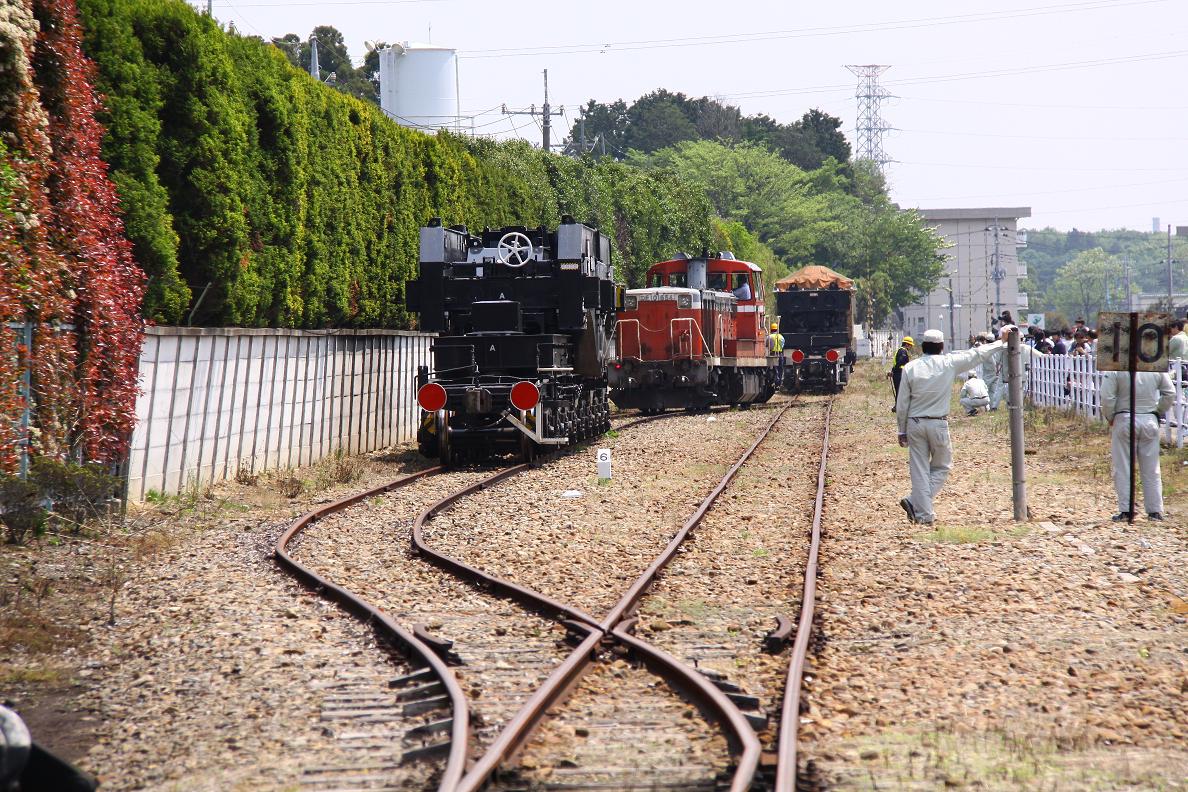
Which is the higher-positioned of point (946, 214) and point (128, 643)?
point (946, 214)

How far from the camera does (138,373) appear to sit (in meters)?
13.1

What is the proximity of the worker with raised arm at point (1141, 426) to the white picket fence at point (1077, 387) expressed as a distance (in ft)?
19.2

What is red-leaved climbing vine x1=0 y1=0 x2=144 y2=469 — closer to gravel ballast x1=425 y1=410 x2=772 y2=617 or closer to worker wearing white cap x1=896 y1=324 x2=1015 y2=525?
gravel ballast x1=425 y1=410 x2=772 y2=617

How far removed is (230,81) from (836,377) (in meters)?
26.3

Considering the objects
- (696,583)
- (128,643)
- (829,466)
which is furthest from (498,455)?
(128,643)

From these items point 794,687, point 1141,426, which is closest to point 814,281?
point 1141,426

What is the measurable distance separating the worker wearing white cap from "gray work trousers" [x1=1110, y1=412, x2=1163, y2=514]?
147 centimetres

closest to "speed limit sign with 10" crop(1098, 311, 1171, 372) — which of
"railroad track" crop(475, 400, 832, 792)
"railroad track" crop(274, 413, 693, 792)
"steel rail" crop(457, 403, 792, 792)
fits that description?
"railroad track" crop(475, 400, 832, 792)

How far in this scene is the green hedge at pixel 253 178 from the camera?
13898 millimetres

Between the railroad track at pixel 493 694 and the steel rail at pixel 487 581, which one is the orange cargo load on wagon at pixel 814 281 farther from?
the railroad track at pixel 493 694

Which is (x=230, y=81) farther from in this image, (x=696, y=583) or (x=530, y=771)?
(x=530, y=771)

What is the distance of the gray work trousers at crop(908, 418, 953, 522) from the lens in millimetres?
12062

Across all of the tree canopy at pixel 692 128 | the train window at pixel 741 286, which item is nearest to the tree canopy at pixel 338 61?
the tree canopy at pixel 692 128

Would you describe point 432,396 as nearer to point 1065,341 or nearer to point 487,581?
point 487,581
